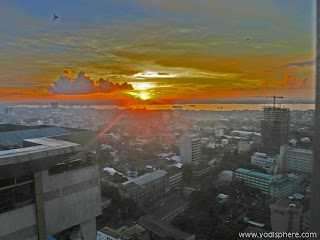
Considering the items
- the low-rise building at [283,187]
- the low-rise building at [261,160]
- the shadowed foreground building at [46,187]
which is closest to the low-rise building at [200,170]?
the low-rise building at [261,160]

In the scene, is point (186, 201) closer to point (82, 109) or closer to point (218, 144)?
point (218, 144)

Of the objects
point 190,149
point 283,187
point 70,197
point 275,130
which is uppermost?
point 70,197

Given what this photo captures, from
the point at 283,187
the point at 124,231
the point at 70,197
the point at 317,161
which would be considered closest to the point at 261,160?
the point at 283,187

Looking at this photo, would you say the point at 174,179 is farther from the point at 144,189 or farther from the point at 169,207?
the point at 169,207

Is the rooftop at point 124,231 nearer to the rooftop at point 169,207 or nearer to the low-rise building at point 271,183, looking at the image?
the rooftop at point 169,207

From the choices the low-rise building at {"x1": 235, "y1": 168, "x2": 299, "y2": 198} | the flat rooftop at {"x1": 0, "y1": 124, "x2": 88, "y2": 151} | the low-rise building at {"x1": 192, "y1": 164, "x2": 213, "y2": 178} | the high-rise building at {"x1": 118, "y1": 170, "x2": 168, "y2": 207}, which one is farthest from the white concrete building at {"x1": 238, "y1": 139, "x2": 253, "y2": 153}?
the flat rooftop at {"x1": 0, "y1": 124, "x2": 88, "y2": 151}

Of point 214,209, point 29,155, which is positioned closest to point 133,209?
point 214,209
